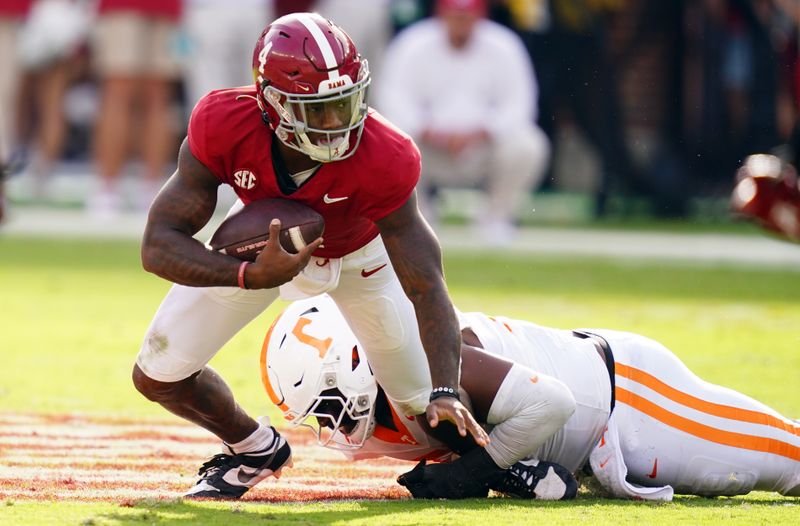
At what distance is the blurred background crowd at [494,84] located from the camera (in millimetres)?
11938

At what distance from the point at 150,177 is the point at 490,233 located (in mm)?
3297

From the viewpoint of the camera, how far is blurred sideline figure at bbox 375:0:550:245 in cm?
1178

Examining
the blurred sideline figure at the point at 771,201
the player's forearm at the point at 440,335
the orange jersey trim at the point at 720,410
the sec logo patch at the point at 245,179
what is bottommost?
the orange jersey trim at the point at 720,410

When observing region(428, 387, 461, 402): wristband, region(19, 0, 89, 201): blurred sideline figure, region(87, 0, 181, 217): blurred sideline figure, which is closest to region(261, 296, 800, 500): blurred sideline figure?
region(428, 387, 461, 402): wristband

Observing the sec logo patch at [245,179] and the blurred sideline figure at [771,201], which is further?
the blurred sideline figure at [771,201]

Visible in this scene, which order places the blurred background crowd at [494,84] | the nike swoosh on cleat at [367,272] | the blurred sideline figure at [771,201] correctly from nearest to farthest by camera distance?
the nike swoosh on cleat at [367,272] → the blurred sideline figure at [771,201] → the blurred background crowd at [494,84]

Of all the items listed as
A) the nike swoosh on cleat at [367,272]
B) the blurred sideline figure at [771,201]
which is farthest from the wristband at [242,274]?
the blurred sideline figure at [771,201]

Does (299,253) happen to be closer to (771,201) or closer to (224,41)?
(771,201)

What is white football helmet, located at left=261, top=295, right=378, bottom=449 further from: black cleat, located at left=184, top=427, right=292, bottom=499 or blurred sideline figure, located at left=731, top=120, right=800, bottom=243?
blurred sideline figure, located at left=731, top=120, right=800, bottom=243

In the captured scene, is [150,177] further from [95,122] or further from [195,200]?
[195,200]

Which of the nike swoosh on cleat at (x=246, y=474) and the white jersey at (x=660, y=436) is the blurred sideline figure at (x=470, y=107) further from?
the nike swoosh on cleat at (x=246, y=474)

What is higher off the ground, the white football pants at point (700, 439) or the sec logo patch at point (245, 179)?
the sec logo patch at point (245, 179)

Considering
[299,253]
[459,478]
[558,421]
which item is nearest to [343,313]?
[299,253]

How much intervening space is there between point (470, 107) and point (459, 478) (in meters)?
7.85
